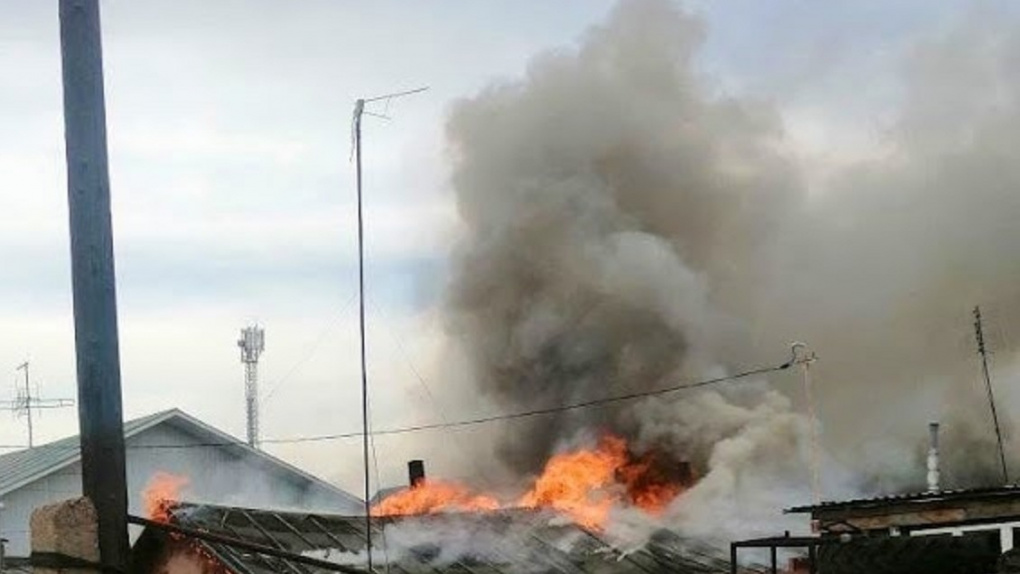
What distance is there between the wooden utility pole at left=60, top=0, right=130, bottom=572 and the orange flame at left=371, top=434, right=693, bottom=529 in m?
22.8

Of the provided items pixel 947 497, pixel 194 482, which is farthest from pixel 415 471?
pixel 947 497

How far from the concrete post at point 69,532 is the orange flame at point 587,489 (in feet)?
74.9

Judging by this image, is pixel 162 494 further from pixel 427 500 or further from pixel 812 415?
pixel 812 415

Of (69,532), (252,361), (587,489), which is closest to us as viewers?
(69,532)

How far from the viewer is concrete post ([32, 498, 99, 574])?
696 centimetres

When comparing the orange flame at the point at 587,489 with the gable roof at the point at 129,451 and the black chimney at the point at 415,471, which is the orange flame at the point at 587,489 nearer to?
the black chimney at the point at 415,471

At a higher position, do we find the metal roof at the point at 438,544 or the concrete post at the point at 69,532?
the concrete post at the point at 69,532

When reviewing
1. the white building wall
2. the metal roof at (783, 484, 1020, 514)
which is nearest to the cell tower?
the white building wall

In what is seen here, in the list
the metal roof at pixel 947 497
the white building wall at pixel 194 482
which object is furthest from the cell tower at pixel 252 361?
the metal roof at pixel 947 497

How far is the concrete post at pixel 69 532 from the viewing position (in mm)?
6961

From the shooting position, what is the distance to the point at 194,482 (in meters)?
39.1

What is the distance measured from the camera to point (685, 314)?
46.2 meters

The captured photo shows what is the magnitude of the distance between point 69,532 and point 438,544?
61.3ft

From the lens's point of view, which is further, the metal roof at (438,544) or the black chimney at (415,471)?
the black chimney at (415,471)
